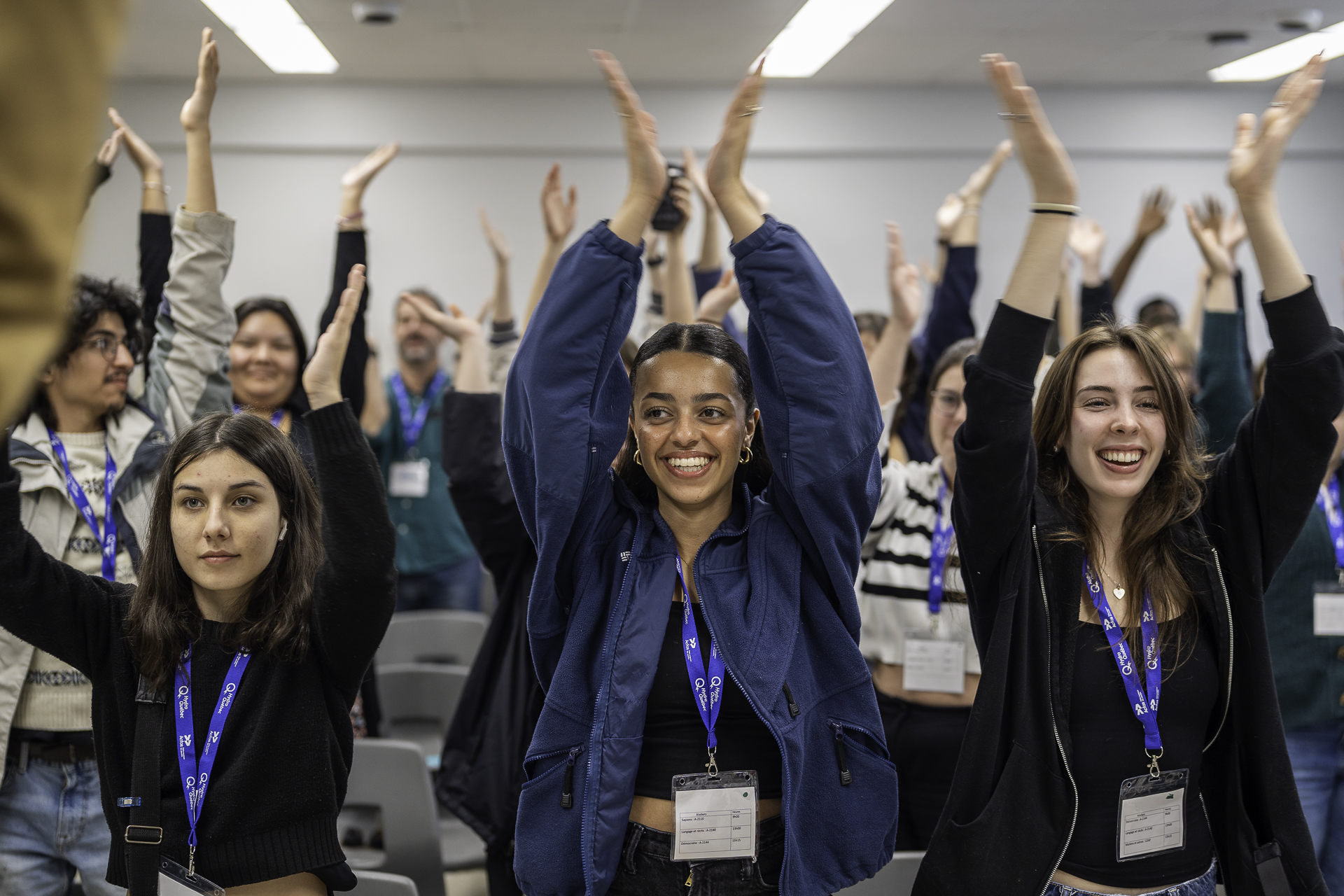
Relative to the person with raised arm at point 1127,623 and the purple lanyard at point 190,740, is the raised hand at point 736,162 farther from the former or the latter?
the purple lanyard at point 190,740

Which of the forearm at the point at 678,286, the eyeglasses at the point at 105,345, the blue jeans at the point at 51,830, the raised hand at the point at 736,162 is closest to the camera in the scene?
the raised hand at the point at 736,162

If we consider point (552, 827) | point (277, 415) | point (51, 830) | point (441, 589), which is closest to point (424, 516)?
point (441, 589)

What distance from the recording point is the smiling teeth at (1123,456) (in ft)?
5.32

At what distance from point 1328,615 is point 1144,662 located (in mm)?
1167

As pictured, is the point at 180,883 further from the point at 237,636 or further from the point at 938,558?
the point at 938,558

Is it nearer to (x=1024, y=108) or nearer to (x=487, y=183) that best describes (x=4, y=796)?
(x=1024, y=108)

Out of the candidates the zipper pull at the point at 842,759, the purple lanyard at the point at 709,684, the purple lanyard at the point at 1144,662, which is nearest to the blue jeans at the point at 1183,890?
the purple lanyard at the point at 1144,662

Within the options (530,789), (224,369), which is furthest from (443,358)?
(530,789)

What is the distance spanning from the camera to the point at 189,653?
1.56 metres

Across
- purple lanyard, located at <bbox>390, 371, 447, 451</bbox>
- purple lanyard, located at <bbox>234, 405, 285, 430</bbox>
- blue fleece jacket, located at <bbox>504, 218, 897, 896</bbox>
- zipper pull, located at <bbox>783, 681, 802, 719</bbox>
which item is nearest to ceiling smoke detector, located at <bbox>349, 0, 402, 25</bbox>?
purple lanyard, located at <bbox>390, 371, 447, 451</bbox>

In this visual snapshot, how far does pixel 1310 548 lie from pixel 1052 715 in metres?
1.37

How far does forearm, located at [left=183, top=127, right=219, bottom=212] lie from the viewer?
2178 mm

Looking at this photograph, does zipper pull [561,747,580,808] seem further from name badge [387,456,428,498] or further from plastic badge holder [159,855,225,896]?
name badge [387,456,428,498]

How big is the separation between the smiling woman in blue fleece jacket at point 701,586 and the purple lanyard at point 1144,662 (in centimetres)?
39
